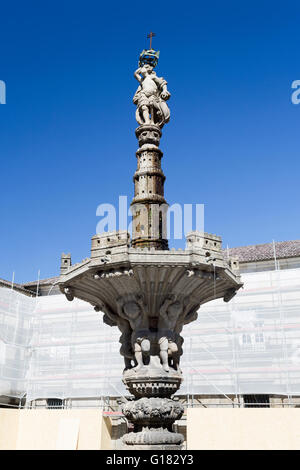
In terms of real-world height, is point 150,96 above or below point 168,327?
above

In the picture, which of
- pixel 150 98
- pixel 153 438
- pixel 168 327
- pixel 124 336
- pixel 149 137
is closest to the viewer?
pixel 153 438

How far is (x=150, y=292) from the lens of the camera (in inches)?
309

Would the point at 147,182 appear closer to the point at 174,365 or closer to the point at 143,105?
the point at 143,105

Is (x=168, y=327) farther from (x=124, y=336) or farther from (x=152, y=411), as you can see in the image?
(x=152, y=411)

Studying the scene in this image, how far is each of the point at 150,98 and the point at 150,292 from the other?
170 inches

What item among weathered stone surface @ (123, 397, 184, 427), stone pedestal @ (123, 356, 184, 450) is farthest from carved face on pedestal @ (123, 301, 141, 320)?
weathered stone surface @ (123, 397, 184, 427)

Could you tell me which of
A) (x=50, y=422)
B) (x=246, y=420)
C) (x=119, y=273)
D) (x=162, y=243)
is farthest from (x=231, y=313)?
(x=119, y=273)

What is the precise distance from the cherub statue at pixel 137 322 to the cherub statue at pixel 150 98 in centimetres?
395

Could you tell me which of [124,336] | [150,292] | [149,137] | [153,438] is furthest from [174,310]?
[149,137]

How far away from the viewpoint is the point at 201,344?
21.6 m

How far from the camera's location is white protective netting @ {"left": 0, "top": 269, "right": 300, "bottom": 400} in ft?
65.1

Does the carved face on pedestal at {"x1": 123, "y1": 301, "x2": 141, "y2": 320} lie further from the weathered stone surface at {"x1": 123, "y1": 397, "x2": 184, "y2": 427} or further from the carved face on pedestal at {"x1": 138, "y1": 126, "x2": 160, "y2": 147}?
the carved face on pedestal at {"x1": 138, "y1": 126, "x2": 160, "y2": 147}

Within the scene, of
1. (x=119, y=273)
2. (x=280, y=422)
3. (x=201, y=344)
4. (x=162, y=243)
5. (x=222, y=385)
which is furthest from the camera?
(x=201, y=344)

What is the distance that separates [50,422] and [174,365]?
12644 mm
